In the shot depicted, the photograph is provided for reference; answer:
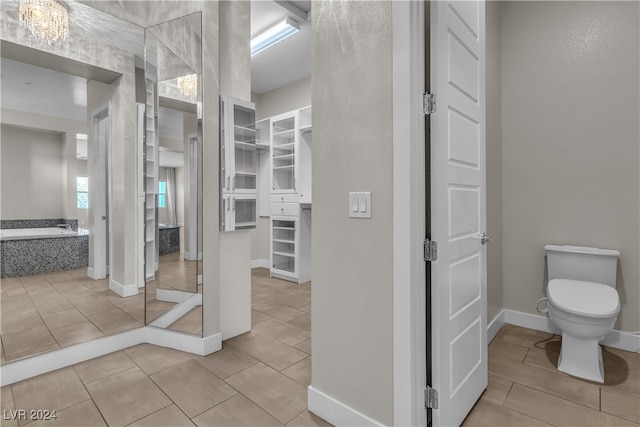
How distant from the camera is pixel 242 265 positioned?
272 cm

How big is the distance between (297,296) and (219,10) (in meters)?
3.02

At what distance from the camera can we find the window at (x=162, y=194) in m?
2.39

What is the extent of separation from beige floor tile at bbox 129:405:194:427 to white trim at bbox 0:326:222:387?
657 millimetres

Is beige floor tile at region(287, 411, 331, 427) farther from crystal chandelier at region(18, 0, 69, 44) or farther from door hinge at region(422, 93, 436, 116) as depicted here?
crystal chandelier at region(18, 0, 69, 44)

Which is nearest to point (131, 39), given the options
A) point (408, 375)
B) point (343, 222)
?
point (343, 222)

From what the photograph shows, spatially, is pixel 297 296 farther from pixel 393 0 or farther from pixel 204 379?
pixel 393 0

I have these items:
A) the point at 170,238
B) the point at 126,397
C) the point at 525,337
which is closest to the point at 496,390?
the point at 525,337

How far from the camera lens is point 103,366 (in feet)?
7.20

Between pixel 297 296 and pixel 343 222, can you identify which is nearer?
pixel 343 222

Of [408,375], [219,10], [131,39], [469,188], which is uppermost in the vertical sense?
[219,10]

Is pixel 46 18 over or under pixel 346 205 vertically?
over

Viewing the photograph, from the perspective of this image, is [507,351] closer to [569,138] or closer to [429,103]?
[569,138]

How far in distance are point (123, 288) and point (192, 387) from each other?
37.1 inches

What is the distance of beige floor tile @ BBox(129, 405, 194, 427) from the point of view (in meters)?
1.62
